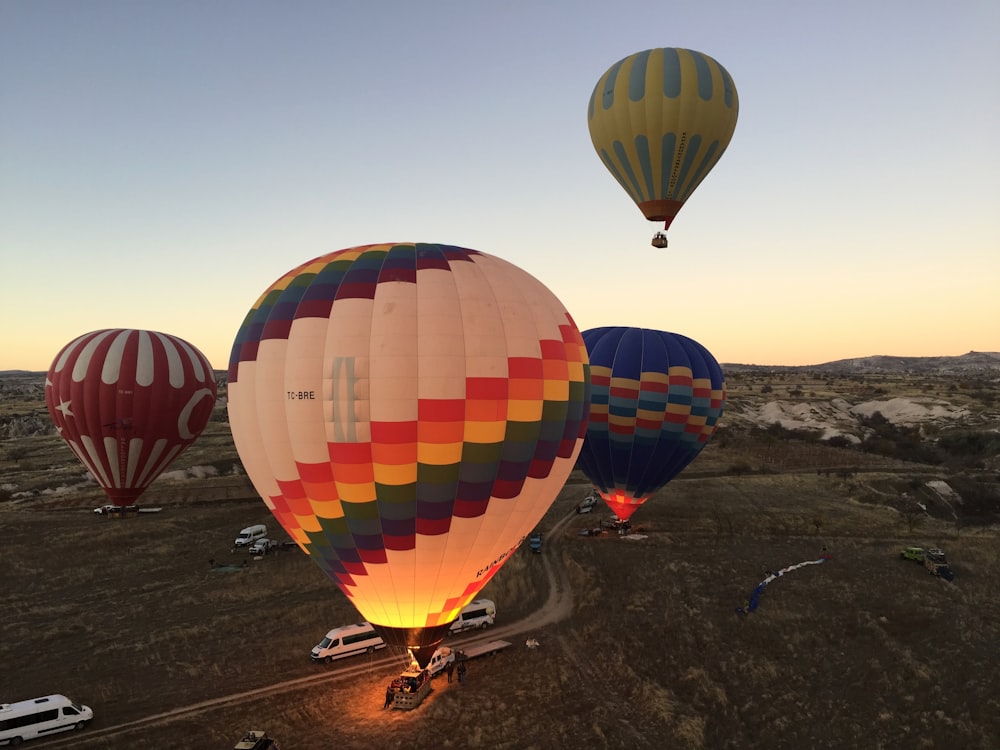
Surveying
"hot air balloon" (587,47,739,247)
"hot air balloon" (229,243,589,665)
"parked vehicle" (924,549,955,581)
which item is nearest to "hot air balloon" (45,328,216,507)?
"hot air balloon" (229,243,589,665)

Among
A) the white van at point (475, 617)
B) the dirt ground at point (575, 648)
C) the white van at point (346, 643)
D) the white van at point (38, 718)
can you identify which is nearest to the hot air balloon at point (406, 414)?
the dirt ground at point (575, 648)

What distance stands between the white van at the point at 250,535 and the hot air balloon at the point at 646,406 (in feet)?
63.0

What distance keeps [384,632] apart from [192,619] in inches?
483

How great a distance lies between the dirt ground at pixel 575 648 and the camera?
655 inches

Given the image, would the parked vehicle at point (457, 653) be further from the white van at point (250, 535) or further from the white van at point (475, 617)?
the white van at point (250, 535)

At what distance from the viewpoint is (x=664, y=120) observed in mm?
28156

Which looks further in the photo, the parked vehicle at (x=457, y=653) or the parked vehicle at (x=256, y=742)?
the parked vehicle at (x=457, y=653)

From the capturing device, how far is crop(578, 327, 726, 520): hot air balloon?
96.5 feet

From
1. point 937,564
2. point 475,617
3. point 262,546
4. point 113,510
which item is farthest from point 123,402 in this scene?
point 937,564

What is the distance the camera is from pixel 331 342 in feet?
45.9

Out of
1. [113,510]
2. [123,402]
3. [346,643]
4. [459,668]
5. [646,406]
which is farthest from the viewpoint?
[113,510]

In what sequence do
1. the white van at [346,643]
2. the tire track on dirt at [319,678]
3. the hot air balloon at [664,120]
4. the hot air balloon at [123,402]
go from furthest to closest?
the hot air balloon at [123,402] → the hot air balloon at [664,120] → the white van at [346,643] → the tire track on dirt at [319,678]

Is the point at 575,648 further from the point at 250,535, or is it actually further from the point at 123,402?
the point at 123,402

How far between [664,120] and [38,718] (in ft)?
107
